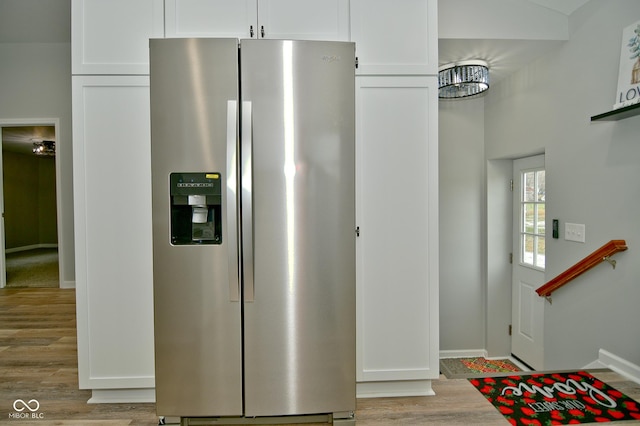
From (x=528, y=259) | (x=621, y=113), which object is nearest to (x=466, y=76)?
(x=621, y=113)

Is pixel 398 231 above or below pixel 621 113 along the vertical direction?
below

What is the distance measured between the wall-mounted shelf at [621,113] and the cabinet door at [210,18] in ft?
7.11

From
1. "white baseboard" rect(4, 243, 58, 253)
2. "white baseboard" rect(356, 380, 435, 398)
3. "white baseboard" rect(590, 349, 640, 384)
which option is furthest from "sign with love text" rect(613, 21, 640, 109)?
"white baseboard" rect(4, 243, 58, 253)

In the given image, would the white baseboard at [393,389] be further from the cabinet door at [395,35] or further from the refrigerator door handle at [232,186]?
the cabinet door at [395,35]

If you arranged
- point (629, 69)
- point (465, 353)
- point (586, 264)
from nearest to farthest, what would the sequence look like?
point (629, 69)
point (586, 264)
point (465, 353)

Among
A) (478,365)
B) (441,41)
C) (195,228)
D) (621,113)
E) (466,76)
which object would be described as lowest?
(478,365)

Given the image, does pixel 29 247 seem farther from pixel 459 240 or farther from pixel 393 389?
pixel 393 389

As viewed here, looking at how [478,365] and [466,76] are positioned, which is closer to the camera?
[466,76]

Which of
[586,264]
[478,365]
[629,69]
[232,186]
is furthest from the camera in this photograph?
[478,365]

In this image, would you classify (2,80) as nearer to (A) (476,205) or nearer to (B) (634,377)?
(A) (476,205)

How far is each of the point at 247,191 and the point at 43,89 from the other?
177 inches

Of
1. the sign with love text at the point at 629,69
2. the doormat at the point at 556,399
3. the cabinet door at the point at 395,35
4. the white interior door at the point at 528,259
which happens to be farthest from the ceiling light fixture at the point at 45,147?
the sign with love text at the point at 629,69

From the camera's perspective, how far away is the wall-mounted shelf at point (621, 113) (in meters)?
2.04

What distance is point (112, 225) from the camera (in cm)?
196
